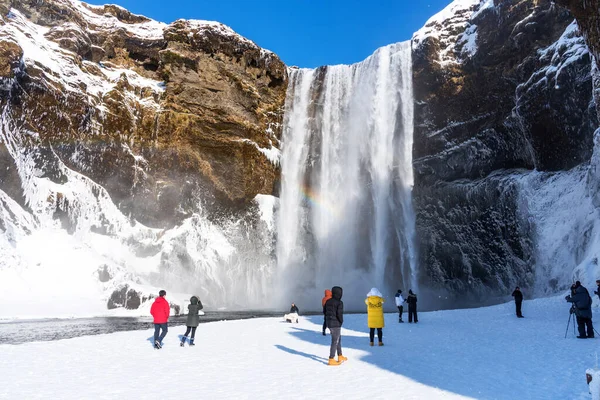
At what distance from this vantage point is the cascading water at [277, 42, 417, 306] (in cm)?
4500

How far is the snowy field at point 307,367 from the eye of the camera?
698 cm

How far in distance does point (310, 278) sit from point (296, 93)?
79.2 feet

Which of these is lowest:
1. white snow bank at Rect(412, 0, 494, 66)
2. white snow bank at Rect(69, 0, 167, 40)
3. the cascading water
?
the cascading water

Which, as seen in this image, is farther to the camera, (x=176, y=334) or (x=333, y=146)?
(x=333, y=146)

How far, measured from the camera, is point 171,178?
162ft

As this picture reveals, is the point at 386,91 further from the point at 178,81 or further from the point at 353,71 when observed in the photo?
the point at 178,81

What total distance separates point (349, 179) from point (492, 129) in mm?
16440

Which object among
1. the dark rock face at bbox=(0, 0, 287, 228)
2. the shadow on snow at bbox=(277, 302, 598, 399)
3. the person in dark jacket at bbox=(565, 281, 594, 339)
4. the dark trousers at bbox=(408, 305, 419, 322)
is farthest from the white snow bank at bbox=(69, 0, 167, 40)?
the person in dark jacket at bbox=(565, 281, 594, 339)

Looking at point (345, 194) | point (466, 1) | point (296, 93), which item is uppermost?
point (466, 1)

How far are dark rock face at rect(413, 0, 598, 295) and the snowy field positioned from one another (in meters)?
23.9

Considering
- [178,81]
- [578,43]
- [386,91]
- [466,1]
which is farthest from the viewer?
[178,81]

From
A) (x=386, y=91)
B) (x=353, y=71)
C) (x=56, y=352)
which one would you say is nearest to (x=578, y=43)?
(x=386, y=91)

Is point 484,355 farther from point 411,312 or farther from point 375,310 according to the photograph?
point 411,312

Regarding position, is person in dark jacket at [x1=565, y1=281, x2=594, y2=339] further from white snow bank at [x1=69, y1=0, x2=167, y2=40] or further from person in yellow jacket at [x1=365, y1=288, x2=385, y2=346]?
white snow bank at [x1=69, y1=0, x2=167, y2=40]
